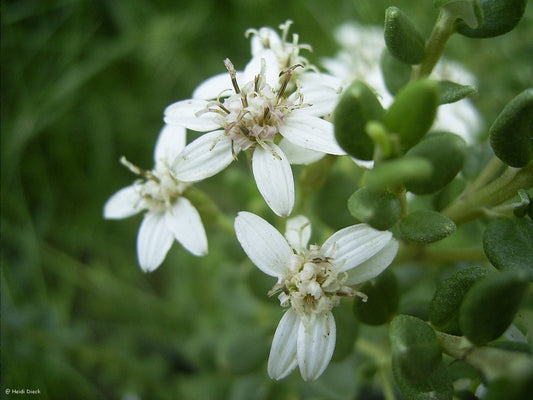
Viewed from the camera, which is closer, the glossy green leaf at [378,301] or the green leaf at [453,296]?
the green leaf at [453,296]

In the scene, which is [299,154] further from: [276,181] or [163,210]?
[163,210]

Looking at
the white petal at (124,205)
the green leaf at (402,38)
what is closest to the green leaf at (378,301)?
the green leaf at (402,38)

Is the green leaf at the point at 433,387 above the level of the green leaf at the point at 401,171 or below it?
below

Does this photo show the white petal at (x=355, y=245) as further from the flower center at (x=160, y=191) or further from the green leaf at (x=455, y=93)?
the flower center at (x=160, y=191)

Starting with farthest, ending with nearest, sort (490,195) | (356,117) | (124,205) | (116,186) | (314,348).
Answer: (116,186)
(124,205)
(490,195)
(314,348)
(356,117)

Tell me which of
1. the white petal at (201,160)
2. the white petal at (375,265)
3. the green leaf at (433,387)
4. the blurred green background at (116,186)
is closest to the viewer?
the green leaf at (433,387)

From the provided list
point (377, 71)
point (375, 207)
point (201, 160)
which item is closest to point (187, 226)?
point (201, 160)

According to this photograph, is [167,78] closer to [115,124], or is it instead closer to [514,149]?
[115,124]
